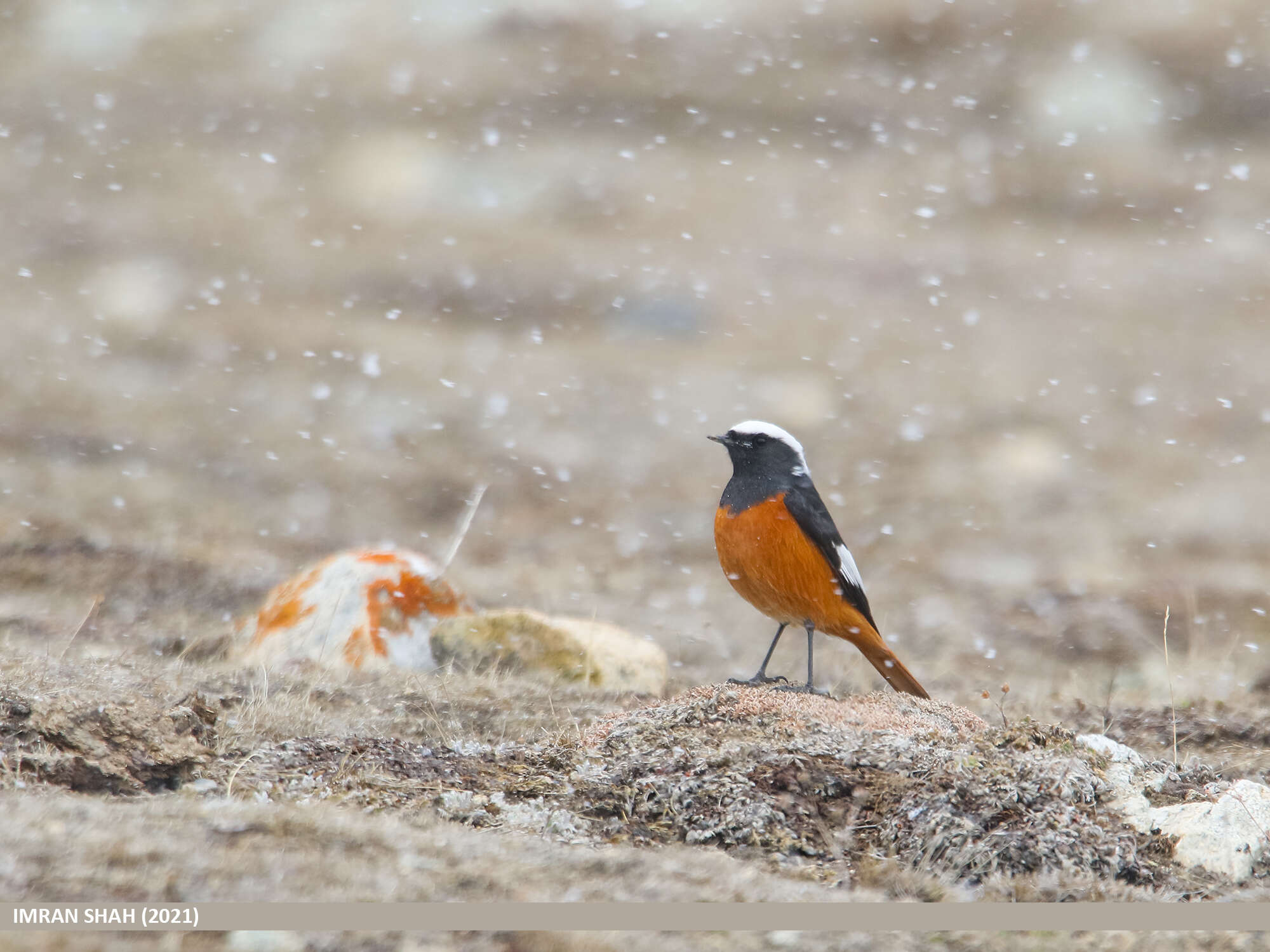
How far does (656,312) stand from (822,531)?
1596 cm

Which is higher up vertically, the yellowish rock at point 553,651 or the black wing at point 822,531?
the black wing at point 822,531

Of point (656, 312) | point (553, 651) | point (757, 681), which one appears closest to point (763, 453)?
point (757, 681)

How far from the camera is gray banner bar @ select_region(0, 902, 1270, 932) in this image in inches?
99.6

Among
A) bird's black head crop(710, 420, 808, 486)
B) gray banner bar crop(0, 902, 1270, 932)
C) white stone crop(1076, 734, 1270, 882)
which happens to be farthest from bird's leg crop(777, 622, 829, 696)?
gray banner bar crop(0, 902, 1270, 932)

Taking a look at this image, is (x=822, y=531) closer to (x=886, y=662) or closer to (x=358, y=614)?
(x=886, y=662)

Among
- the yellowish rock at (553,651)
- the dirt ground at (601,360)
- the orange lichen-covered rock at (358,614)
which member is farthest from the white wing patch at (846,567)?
the orange lichen-covered rock at (358,614)

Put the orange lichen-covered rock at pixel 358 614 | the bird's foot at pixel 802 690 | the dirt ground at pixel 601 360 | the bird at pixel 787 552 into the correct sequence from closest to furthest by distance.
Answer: the bird's foot at pixel 802 690 < the bird at pixel 787 552 < the dirt ground at pixel 601 360 < the orange lichen-covered rock at pixel 358 614

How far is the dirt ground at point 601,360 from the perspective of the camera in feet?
18.7

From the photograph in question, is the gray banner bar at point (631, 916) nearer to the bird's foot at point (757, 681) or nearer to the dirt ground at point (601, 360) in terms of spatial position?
the dirt ground at point (601, 360)

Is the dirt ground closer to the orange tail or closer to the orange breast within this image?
the orange tail

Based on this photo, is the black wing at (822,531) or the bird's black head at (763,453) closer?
the black wing at (822,531)

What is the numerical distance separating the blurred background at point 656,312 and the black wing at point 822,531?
1.52 m

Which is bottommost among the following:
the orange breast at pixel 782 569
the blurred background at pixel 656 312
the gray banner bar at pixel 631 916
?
the gray banner bar at pixel 631 916

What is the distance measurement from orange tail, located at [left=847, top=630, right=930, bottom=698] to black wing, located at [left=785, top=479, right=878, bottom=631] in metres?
0.11
